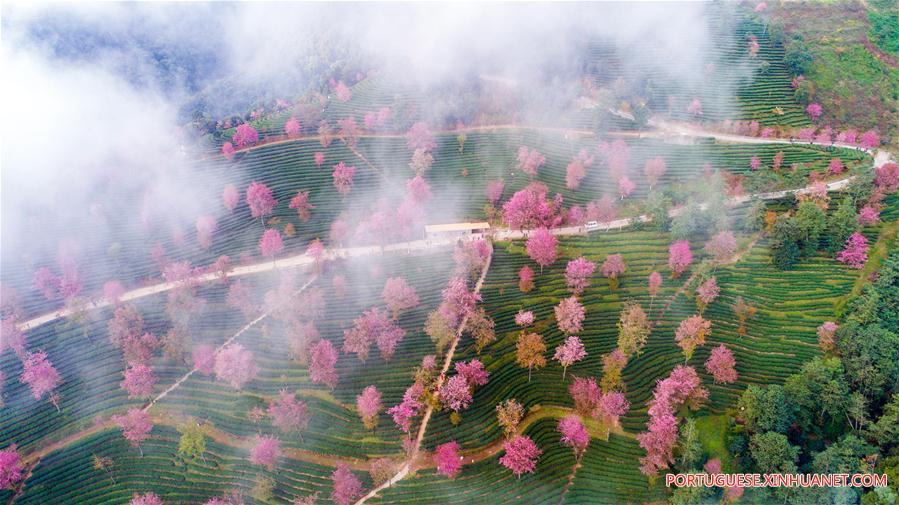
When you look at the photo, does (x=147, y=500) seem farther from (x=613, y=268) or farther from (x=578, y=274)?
(x=613, y=268)

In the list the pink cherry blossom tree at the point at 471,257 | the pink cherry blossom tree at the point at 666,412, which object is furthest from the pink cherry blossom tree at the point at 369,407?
the pink cherry blossom tree at the point at 666,412

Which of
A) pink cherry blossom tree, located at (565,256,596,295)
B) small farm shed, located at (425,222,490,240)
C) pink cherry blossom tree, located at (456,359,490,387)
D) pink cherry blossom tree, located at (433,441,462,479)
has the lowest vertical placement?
pink cherry blossom tree, located at (433,441,462,479)

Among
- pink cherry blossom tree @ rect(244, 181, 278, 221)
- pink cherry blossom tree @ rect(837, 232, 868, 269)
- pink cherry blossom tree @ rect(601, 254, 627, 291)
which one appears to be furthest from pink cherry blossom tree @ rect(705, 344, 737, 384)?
pink cherry blossom tree @ rect(244, 181, 278, 221)

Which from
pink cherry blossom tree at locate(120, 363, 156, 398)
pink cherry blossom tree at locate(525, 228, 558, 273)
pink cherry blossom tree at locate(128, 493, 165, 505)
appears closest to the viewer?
pink cherry blossom tree at locate(128, 493, 165, 505)

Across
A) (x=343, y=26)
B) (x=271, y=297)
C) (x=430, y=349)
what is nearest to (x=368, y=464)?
(x=430, y=349)

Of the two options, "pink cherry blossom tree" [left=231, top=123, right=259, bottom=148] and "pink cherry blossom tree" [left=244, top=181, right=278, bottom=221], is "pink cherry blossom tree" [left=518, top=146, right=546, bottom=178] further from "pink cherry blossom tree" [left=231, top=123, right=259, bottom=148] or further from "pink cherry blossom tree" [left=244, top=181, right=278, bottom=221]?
"pink cherry blossom tree" [left=231, top=123, right=259, bottom=148]

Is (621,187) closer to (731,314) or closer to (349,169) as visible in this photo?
(731,314)
